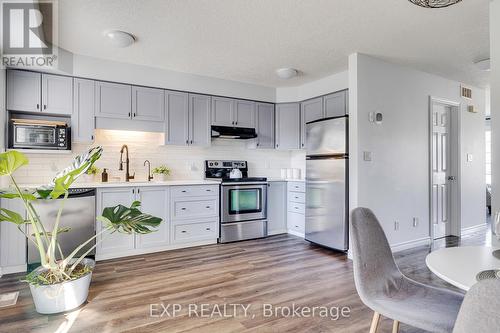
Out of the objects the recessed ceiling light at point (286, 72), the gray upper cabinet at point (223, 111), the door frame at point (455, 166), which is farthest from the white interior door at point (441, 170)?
the gray upper cabinet at point (223, 111)

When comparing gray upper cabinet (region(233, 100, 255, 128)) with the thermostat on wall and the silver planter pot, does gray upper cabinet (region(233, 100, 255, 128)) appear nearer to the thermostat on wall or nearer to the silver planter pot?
the thermostat on wall

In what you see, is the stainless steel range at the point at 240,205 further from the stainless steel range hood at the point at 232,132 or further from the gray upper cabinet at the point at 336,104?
the gray upper cabinet at the point at 336,104

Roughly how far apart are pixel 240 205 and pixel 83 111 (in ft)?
8.23

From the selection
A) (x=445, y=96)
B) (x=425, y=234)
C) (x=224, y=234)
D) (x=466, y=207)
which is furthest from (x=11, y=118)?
(x=466, y=207)

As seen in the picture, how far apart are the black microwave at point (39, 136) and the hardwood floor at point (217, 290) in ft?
4.82

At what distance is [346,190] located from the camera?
3.69m

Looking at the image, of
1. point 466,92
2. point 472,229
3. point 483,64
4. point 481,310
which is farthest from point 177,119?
point 472,229

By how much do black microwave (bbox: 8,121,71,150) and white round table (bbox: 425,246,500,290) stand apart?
392cm

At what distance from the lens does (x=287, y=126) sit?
16.5 feet

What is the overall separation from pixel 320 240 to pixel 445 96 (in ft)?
10.1

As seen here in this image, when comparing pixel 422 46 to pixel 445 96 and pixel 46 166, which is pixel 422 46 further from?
pixel 46 166

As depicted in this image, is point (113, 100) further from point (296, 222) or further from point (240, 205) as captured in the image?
point (296, 222)

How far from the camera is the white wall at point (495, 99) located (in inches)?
95.5

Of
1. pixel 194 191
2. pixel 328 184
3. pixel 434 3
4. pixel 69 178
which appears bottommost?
pixel 194 191
